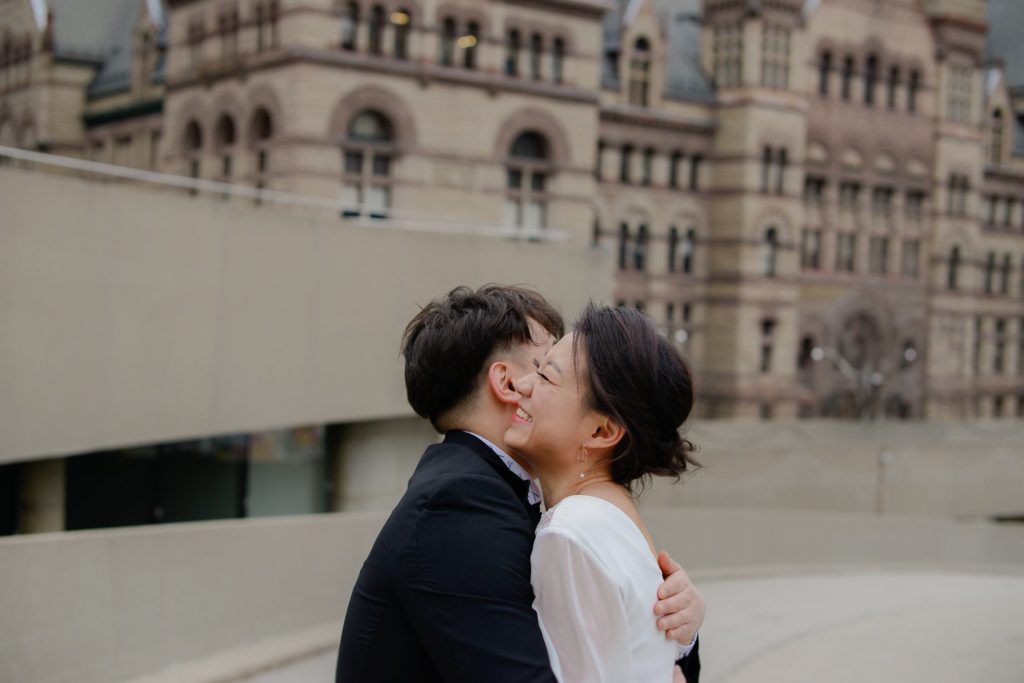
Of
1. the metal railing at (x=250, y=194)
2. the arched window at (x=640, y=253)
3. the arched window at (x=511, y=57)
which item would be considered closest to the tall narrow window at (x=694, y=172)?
the arched window at (x=640, y=253)

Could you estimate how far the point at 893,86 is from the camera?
4072 cm

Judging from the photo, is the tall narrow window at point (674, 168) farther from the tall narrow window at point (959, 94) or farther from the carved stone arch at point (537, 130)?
the tall narrow window at point (959, 94)

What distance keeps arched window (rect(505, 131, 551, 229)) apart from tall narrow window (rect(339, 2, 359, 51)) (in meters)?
4.45

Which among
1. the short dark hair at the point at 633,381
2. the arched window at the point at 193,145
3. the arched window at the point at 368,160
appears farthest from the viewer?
the arched window at the point at 193,145

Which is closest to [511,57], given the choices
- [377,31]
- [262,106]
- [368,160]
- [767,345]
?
[377,31]

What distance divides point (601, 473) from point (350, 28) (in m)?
24.3

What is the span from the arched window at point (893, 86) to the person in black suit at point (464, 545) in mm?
39613

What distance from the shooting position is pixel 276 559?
38.8ft

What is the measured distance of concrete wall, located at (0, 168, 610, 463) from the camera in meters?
11.5

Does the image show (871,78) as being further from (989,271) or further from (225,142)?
(225,142)

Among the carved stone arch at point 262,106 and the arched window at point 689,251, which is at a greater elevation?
the carved stone arch at point 262,106

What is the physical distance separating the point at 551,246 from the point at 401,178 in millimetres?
9783

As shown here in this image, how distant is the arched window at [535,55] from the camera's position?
2897 centimetres

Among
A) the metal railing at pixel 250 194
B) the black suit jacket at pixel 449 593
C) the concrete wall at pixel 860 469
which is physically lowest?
the concrete wall at pixel 860 469
